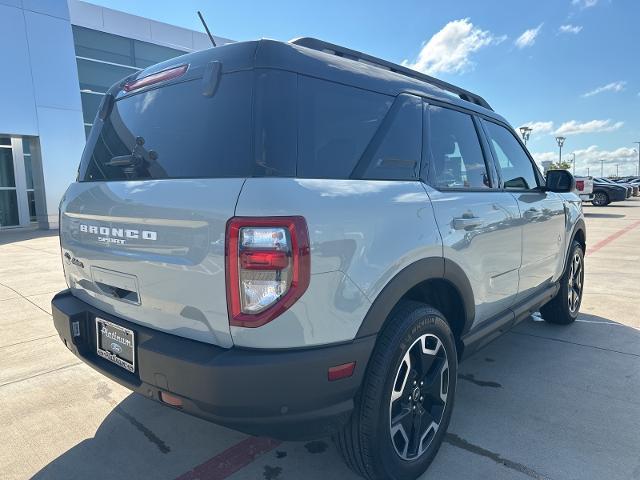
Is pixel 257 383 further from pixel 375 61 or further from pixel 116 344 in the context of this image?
pixel 375 61

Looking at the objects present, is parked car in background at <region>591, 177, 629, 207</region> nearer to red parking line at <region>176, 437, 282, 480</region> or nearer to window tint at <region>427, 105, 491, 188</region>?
window tint at <region>427, 105, 491, 188</region>

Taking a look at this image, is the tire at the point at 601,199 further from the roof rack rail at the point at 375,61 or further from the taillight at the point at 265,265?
the taillight at the point at 265,265


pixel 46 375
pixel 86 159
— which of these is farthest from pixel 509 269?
pixel 46 375

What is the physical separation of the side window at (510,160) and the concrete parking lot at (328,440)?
4.61ft

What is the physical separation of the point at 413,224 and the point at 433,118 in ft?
2.63

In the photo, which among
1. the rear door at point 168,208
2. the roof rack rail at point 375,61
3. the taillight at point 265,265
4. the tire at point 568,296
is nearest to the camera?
the taillight at point 265,265

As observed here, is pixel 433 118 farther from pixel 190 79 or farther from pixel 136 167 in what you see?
pixel 136 167

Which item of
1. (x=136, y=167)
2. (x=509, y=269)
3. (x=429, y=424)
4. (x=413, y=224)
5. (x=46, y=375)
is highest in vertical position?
(x=136, y=167)

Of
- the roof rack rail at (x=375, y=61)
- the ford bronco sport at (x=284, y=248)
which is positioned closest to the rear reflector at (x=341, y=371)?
the ford bronco sport at (x=284, y=248)

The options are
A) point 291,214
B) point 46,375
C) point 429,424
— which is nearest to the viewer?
point 291,214

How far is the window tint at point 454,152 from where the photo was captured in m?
2.51

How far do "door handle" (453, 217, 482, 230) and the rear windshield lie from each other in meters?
1.19

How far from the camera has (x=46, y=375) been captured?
134 inches

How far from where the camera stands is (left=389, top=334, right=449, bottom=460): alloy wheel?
211 cm
